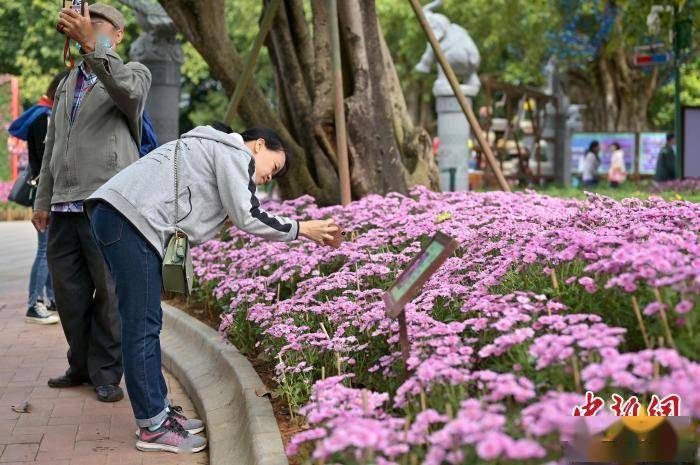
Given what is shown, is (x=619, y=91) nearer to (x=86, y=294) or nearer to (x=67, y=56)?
(x=86, y=294)

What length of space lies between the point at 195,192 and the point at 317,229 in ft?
1.90

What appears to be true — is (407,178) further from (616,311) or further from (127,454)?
(616,311)

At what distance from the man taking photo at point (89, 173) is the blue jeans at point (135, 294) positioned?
3.15 ft

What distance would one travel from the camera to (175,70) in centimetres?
1373

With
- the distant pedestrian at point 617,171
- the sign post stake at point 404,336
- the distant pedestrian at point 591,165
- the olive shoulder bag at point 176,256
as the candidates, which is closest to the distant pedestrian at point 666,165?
the distant pedestrian at point 617,171

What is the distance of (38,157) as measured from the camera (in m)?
7.55

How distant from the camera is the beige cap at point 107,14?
5.21m

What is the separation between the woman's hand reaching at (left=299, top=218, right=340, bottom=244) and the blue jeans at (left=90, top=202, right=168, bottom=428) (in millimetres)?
672

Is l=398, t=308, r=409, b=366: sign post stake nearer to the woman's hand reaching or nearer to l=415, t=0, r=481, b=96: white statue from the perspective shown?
the woman's hand reaching

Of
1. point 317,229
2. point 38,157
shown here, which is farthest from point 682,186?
point 317,229

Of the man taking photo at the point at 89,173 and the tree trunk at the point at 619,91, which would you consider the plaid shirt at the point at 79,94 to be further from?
the tree trunk at the point at 619,91

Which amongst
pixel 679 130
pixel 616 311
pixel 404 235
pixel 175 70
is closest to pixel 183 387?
pixel 404 235

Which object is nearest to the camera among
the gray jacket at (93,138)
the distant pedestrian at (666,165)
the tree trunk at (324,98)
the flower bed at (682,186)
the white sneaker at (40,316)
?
the gray jacket at (93,138)

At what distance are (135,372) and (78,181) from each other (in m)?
1.39
